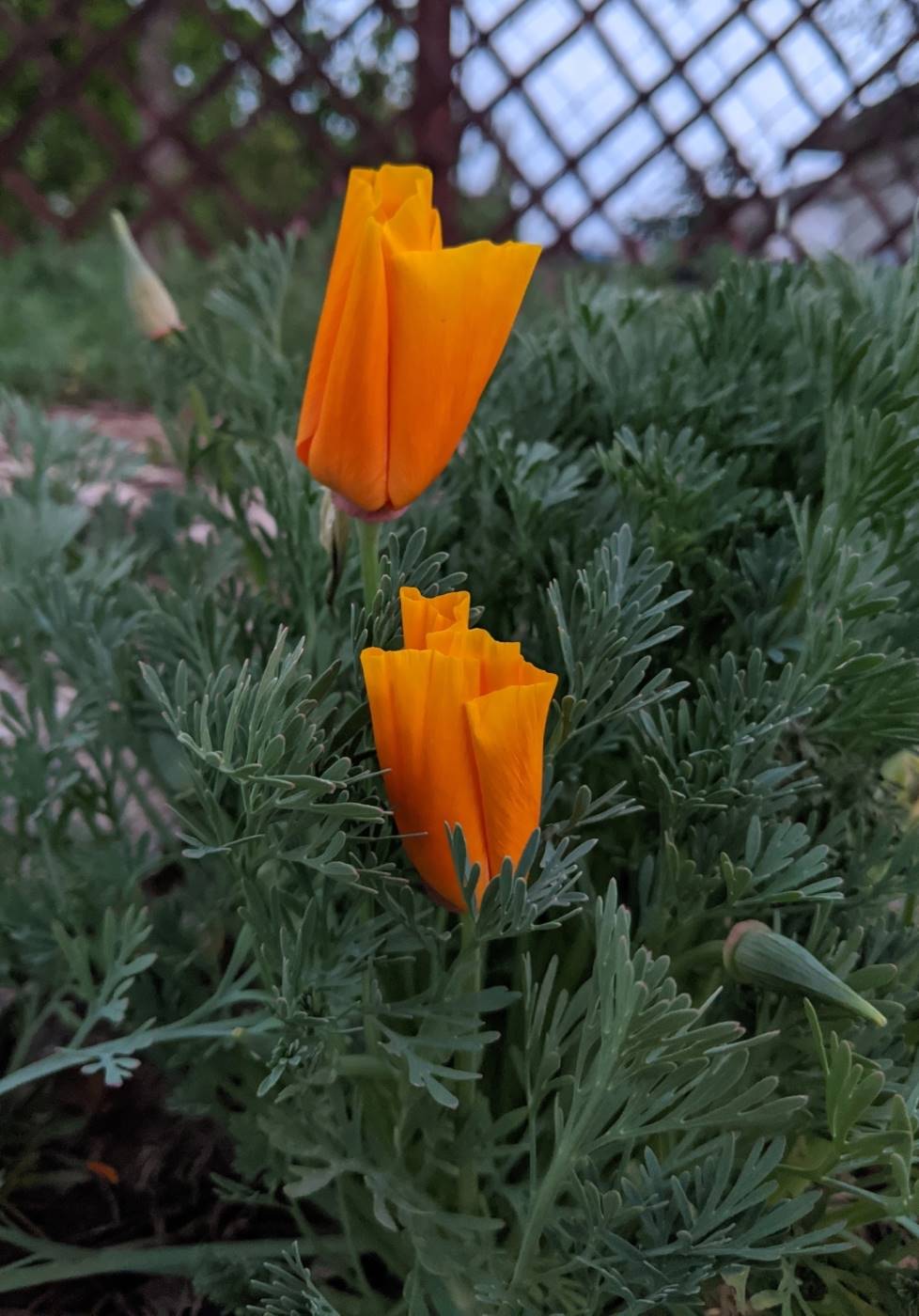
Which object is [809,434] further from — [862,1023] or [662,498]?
[862,1023]

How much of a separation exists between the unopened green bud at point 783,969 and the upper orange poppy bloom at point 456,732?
121 millimetres

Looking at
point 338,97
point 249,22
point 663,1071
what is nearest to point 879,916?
point 663,1071

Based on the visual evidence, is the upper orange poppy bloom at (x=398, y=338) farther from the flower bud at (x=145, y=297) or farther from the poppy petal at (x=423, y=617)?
the flower bud at (x=145, y=297)

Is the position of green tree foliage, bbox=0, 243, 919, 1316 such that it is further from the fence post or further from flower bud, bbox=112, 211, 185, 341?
the fence post

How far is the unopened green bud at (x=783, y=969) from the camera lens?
0.43m

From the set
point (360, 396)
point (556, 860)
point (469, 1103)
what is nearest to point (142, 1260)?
point (469, 1103)

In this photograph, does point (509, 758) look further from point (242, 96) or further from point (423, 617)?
point (242, 96)

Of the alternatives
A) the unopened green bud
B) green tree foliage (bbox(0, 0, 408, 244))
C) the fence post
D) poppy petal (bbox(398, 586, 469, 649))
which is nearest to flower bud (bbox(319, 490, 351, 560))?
poppy petal (bbox(398, 586, 469, 649))

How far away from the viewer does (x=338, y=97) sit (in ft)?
10.3

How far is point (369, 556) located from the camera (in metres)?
0.49

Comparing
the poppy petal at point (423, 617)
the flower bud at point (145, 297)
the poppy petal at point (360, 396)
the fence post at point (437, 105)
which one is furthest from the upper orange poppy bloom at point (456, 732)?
the fence post at point (437, 105)

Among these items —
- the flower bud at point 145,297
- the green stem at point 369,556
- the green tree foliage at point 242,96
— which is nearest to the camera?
the green stem at point 369,556

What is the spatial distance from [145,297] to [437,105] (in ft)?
7.98

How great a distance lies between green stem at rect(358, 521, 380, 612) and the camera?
48cm
